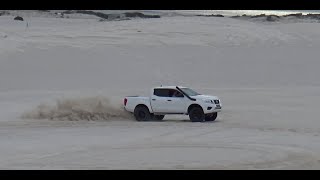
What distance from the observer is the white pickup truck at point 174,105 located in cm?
2227

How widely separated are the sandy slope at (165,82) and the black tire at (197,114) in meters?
0.41

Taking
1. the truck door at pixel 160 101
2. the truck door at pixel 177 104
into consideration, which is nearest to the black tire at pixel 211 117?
the truck door at pixel 177 104

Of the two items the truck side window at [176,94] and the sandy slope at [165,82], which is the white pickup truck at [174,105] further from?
the sandy slope at [165,82]

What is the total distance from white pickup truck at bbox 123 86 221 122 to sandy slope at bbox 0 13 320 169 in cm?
50

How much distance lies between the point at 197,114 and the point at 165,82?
16.6 m

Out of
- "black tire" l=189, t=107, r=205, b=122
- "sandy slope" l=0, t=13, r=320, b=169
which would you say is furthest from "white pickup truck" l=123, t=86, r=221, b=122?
"sandy slope" l=0, t=13, r=320, b=169

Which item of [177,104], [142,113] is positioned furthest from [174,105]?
[142,113]

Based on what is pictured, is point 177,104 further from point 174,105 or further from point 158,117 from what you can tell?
point 158,117

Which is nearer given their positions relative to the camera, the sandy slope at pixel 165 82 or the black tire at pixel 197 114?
the sandy slope at pixel 165 82

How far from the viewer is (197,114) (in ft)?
73.2
